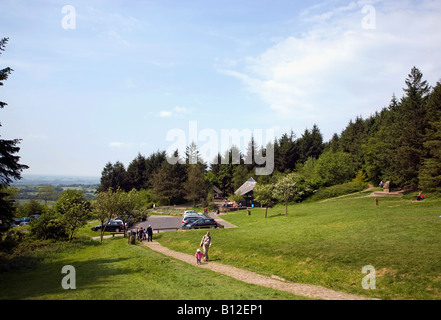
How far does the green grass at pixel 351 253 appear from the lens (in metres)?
12.1

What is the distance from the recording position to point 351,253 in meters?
15.6

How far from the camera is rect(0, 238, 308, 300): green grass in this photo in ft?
35.2

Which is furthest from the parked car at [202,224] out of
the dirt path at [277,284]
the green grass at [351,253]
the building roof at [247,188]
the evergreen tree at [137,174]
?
the evergreen tree at [137,174]

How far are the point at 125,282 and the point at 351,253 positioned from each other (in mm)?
11867

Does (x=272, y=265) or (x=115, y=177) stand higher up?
(x=115, y=177)

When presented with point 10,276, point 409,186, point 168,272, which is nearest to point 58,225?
point 10,276

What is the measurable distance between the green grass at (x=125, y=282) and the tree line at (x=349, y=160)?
31179 mm

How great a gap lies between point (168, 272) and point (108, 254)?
10035 millimetres

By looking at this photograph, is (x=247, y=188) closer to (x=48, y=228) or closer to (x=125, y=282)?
(x=48, y=228)

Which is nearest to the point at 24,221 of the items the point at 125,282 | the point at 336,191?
the point at 125,282

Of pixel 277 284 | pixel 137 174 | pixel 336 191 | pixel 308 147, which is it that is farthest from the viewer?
pixel 137 174

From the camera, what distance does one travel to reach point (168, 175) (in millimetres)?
75500

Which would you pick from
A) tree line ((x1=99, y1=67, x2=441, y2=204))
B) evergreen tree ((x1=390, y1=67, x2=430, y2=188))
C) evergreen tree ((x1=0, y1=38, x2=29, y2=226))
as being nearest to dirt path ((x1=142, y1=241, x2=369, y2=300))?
evergreen tree ((x1=0, y1=38, x2=29, y2=226))
